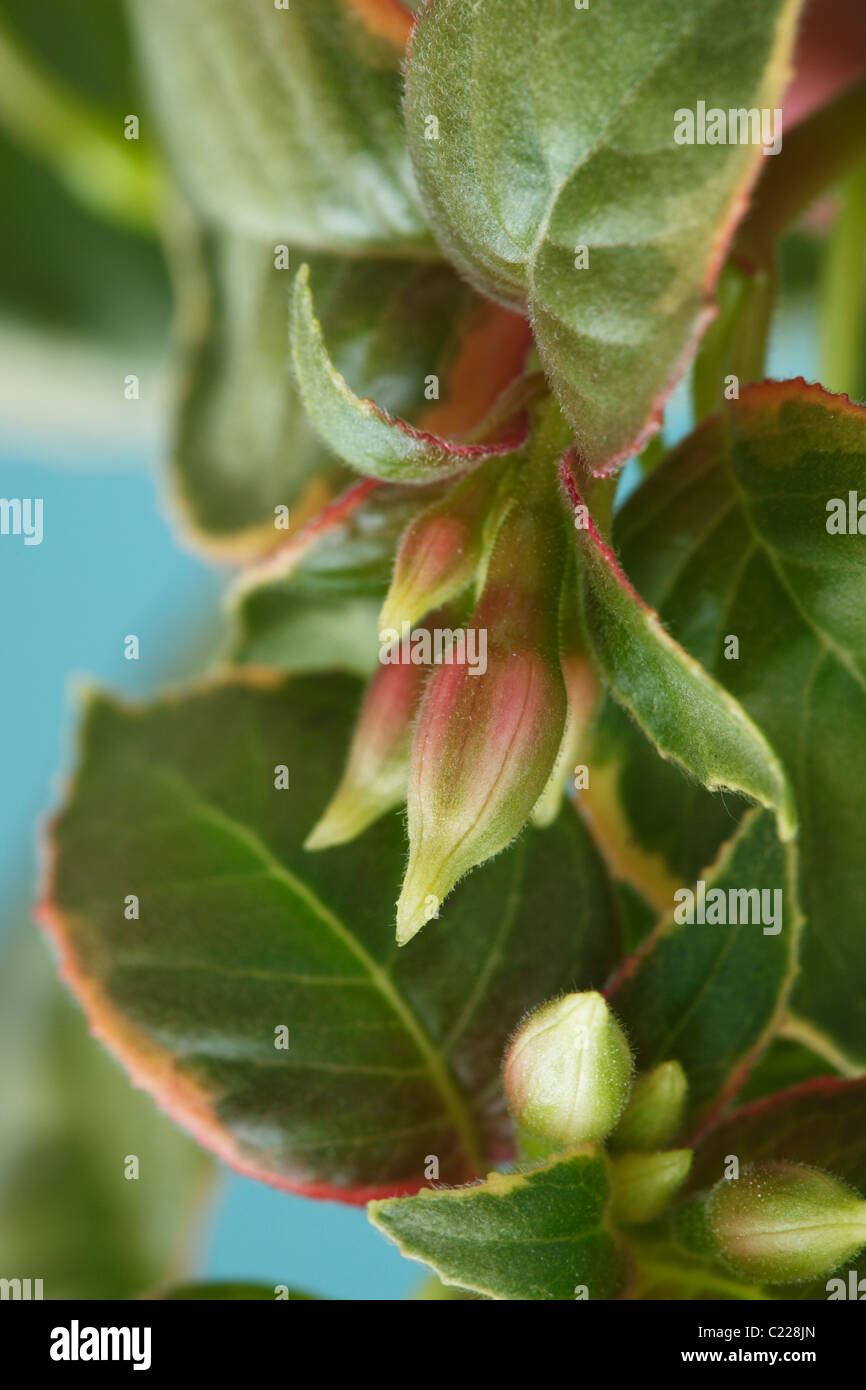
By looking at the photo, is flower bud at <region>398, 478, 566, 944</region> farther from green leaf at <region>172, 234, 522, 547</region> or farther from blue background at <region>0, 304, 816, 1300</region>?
blue background at <region>0, 304, 816, 1300</region>

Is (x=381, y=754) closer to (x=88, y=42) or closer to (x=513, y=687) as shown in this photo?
(x=513, y=687)

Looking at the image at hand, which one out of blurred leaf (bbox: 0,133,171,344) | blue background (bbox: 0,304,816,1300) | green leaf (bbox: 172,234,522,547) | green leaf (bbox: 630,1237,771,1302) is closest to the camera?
green leaf (bbox: 630,1237,771,1302)

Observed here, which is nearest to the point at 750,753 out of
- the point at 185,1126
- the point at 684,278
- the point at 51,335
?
the point at 684,278

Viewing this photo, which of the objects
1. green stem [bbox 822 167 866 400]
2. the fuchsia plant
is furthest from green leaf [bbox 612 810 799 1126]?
green stem [bbox 822 167 866 400]

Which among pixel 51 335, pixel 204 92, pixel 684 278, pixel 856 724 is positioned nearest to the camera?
pixel 684 278

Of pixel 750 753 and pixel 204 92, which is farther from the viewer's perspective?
pixel 204 92
